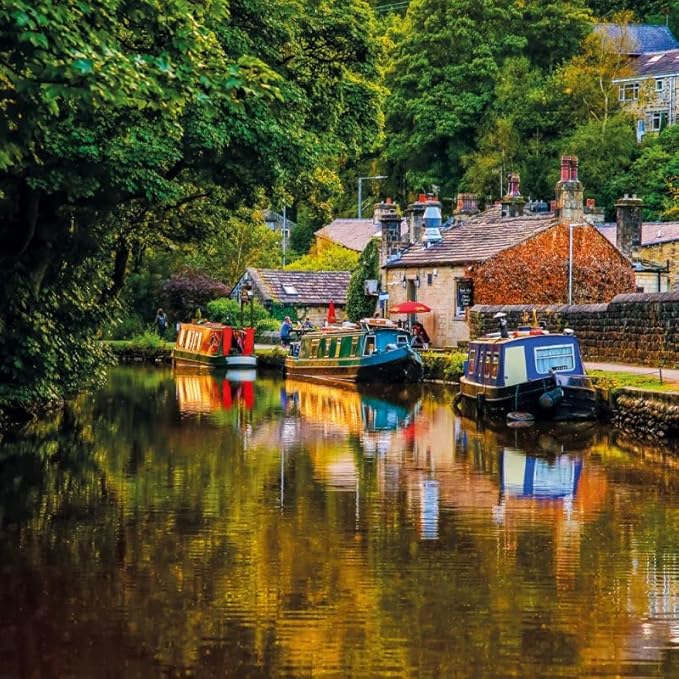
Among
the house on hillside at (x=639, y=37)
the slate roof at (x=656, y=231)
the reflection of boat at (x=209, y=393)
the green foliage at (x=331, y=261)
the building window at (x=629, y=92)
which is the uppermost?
the house on hillside at (x=639, y=37)

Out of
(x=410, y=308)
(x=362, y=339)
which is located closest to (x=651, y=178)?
(x=410, y=308)

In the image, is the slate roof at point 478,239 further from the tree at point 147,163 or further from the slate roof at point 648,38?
the slate roof at point 648,38

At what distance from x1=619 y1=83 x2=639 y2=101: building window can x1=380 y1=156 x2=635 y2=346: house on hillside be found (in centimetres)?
5166

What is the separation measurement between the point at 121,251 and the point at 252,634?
1086 inches

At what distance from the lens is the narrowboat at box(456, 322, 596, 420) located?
91.6ft

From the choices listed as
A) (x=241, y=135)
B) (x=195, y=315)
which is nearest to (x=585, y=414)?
(x=241, y=135)

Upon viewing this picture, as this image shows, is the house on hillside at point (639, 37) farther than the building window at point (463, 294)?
Yes

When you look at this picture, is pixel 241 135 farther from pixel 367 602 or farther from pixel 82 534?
pixel 367 602

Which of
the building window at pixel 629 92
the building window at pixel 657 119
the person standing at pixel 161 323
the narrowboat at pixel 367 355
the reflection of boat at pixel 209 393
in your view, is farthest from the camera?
the building window at pixel 657 119

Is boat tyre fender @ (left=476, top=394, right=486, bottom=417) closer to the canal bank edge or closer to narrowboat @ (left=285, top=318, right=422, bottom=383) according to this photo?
the canal bank edge

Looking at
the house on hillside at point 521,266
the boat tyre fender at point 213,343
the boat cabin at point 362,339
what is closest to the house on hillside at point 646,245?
the house on hillside at point 521,266

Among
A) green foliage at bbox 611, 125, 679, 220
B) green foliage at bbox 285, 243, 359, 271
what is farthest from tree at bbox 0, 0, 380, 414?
green foliage at bbox 611, 125, 679, 220

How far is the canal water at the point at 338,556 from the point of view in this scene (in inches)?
410

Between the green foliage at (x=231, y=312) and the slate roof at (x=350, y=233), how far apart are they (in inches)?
575
